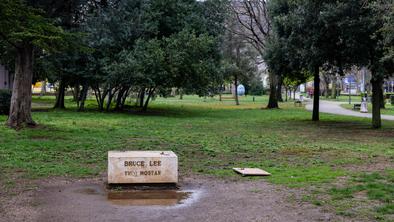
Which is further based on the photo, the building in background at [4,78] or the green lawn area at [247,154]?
the building in background at [4,78]

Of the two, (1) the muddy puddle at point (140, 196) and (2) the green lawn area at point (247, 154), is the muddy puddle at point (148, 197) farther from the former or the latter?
(2) the green lawn area at point (247, 154)

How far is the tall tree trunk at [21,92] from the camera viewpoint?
66.3ft

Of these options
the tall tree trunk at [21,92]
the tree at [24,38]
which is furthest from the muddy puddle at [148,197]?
the tall tree trunk at [21,92]

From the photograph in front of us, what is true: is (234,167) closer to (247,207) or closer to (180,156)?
(180,156)

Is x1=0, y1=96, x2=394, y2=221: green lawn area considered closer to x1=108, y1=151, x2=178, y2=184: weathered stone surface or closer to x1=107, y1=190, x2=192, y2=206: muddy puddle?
x1=108, y1=151, x2=178, y2=184: weathered stone surface

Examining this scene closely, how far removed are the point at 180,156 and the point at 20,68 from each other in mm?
9319

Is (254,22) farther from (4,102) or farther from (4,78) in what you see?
(4,102)

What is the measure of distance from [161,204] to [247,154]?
6.57m

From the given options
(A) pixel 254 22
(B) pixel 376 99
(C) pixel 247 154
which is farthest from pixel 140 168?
(A) pixel 254 22

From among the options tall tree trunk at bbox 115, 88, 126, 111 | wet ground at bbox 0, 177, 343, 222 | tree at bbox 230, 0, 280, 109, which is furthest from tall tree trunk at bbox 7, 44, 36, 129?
tree at bbox 230, 0, 280, 109

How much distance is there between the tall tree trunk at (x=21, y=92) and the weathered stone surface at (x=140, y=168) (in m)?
11.8

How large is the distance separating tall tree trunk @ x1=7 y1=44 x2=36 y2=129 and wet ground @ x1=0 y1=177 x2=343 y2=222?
10961 millimetres

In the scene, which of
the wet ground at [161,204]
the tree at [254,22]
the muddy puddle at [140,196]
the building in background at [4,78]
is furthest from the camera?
the building in background at [4,78]

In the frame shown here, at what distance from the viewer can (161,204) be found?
8.23m
